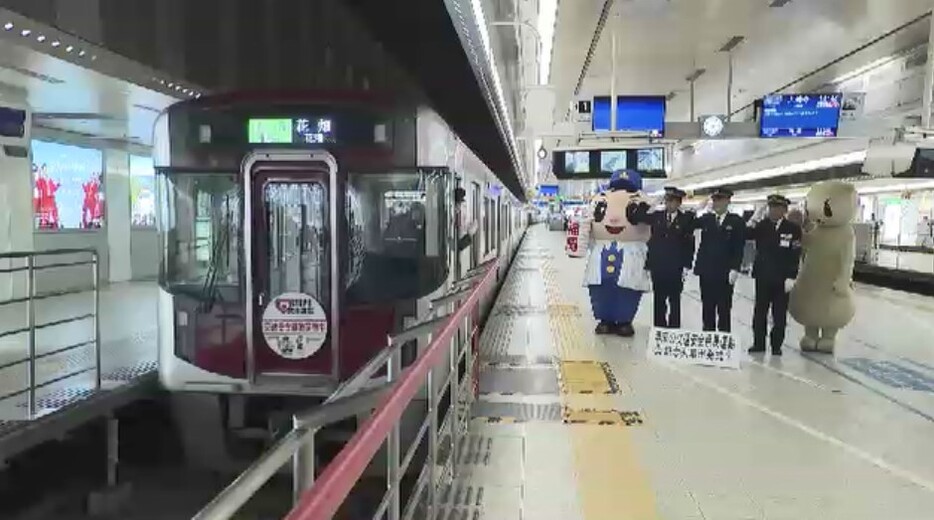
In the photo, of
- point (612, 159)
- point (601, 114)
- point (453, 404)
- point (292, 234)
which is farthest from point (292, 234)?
point (612, 159)

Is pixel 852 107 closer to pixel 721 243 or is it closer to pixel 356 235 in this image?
pixel 721 243

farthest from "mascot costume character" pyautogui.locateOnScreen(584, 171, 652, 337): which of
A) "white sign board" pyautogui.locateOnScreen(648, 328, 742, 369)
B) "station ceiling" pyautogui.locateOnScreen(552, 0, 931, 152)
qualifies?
"station ceiling" pyautogui.locateOnScreen(552, 0, 931, 152)

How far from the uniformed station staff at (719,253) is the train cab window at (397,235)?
10.8 ft

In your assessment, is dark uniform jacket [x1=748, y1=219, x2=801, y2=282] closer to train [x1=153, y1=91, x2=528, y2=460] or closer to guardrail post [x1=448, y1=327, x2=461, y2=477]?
train [x1=153, y1=91, x2=528, y2=460]

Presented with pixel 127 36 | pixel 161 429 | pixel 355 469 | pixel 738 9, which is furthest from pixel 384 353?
pixel 738 9

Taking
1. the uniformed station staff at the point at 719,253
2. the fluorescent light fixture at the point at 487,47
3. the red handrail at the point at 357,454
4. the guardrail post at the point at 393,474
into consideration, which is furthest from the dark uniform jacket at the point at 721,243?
the guardrail post at the point at 393,474

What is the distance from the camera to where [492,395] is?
6082 millimetres

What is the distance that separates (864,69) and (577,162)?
5511 mm

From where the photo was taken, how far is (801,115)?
1338cm

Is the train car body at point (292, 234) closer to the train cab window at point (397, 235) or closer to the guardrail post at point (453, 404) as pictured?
the train cab window at point (397, 235)

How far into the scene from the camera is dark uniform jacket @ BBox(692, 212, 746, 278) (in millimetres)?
7621

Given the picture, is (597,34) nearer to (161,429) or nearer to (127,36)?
(127,36)

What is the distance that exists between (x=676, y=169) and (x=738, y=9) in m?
20.4

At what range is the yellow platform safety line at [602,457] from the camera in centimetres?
384
